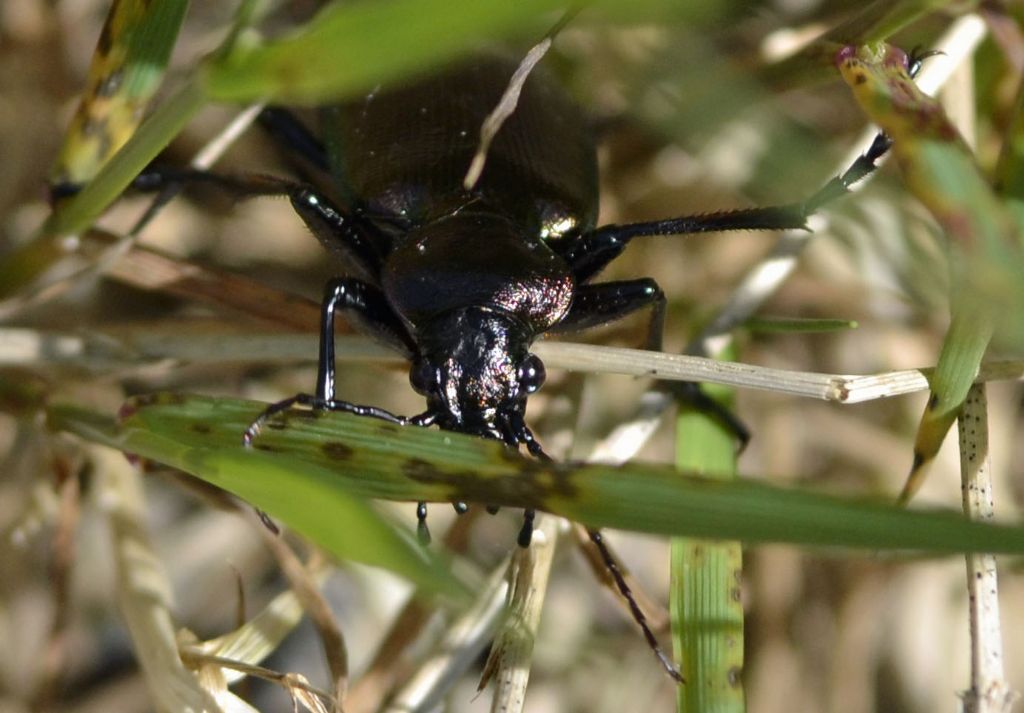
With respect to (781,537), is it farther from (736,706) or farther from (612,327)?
(612,327)

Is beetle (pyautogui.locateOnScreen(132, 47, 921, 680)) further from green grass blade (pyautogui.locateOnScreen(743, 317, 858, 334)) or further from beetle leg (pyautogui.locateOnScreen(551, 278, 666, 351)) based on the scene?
green grass blade (pyautogui.locateOnScreen(743, 317, 858, 334))

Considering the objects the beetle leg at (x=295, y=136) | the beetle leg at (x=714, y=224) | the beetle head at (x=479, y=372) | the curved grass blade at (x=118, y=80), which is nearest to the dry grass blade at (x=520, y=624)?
the beetle head at (x=479, y=372)

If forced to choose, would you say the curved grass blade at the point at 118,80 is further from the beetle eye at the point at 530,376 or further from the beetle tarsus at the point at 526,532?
the beetle tarsus at the point at 526,532

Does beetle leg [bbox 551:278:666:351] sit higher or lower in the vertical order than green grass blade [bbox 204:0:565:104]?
higher

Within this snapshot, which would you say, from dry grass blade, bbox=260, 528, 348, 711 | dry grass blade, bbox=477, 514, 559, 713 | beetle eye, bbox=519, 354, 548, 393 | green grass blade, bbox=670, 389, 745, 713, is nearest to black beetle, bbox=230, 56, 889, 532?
beetle eye, bbox=519, 354, 548, 393

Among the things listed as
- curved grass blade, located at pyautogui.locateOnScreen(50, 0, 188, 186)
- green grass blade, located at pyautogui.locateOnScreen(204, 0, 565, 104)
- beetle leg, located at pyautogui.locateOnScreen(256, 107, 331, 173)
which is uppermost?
beetle leg, located at pyautogui.locateOnScreen(256, 107, 331, 173)
